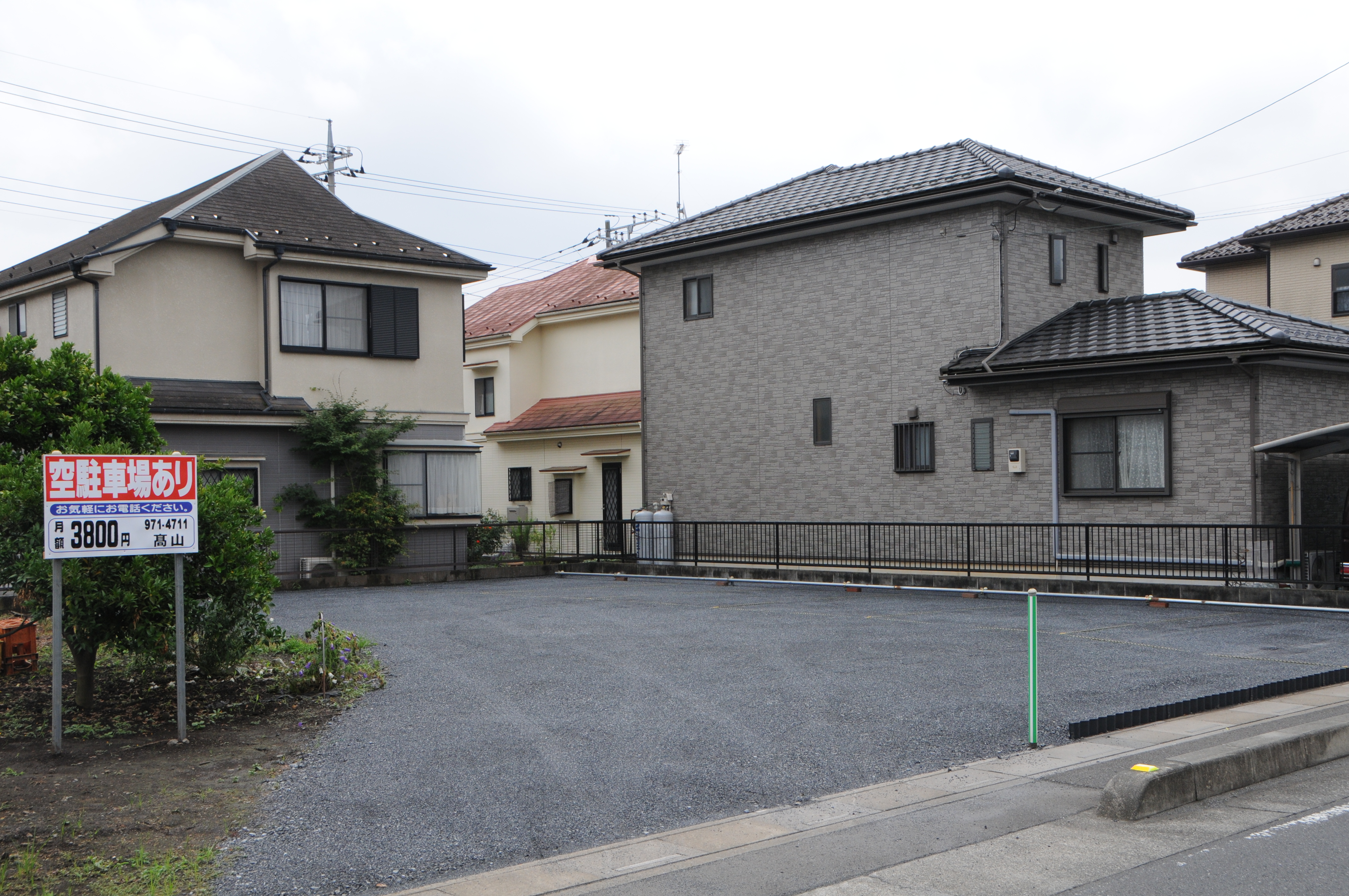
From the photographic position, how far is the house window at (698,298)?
2561 centimetres

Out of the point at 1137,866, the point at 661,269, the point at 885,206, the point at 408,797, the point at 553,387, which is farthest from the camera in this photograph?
the point at 553,387

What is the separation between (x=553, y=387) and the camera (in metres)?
35.8

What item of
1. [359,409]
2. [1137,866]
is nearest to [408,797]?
[1137,866]

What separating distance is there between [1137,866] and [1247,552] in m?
13.0

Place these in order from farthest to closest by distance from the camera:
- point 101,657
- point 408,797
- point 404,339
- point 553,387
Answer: point 553,387 → point 404,339 → point 101,657 → point 408,797

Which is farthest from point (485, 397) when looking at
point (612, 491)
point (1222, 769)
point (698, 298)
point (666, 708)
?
point (1222, 769)

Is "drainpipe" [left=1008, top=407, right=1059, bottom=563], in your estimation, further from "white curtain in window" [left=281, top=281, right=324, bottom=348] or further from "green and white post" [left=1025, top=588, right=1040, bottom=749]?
"white curtain in window" [left=281, top=281, right=324, bottom=348]

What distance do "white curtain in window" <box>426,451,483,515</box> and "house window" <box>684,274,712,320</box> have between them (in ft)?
18.9

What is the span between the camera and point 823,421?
23422 mm

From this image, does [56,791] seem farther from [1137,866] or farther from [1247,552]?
[1247,552]

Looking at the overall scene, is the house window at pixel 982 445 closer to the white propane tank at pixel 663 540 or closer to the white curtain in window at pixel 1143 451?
the white curtain in window at pixel 1143 451

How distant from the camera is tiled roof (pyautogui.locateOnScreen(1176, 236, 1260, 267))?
32344 mm

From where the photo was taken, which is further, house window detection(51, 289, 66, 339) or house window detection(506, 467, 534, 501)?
house window detection(506, 467, 534, 501)

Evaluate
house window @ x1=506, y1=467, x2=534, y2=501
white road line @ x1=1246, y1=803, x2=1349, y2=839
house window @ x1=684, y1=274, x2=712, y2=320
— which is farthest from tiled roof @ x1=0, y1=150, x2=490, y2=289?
white road line @ x1=1246, y1=803, x2=1349, y2=839
